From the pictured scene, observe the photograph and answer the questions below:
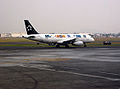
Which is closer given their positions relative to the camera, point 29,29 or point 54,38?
point 29,29

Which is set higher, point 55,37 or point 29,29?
point 29,29

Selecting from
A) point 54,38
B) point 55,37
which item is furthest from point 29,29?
point 55,37

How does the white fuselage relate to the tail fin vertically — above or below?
below

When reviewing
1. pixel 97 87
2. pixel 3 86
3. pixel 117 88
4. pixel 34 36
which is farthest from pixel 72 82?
pixel 34 36

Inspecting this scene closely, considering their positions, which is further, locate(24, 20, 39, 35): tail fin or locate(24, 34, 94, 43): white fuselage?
locate(24, 20, 39, 35): tail fin

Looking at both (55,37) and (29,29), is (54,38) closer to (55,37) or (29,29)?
(55,37)

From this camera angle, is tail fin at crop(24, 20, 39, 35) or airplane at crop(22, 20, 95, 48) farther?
tail fin at crop(24, 20, 39, 35)

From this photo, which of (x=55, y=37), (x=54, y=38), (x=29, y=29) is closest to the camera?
(x=29, y=29)

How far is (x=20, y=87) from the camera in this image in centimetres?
1300

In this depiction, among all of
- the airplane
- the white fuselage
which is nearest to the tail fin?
the airplane

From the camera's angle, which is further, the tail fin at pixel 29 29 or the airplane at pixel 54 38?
the tail fin at pixel 29 29

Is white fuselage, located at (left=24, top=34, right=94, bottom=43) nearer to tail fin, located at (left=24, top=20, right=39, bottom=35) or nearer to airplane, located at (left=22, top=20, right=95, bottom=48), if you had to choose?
airplane, located at (left=22, top=20, right=95, bottom=48)

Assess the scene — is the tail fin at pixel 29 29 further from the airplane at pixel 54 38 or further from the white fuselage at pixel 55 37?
the white fuselage at pixel 55 37

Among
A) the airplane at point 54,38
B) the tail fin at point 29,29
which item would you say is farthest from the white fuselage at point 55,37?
the tail fin at point 29,29
